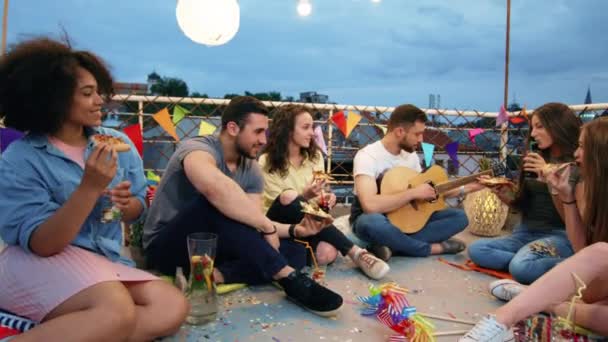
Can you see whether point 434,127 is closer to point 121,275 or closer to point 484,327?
point 484,327

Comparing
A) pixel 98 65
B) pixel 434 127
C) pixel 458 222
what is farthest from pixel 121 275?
pixel 434 127

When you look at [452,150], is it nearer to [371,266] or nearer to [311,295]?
[371,266]

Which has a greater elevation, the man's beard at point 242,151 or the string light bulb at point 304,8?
the string light bulb at point 304,8

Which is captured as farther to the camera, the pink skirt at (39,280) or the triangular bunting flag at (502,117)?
the triangular bunting flag at (502,117)

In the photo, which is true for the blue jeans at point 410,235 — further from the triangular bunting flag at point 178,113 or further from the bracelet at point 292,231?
the triangular bunting flag at point 178,113

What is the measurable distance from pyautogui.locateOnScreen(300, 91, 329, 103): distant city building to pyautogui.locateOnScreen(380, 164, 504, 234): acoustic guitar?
1553 millimetres

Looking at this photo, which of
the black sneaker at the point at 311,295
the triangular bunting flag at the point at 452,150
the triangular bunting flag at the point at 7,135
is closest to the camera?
the black sneaker at the point at 311,295

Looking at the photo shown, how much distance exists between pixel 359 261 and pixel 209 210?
37.4 inches

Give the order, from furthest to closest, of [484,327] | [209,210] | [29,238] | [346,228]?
[346,228]
[209,210]
[484,327]
[29,238]

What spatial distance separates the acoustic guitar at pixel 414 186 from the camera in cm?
295

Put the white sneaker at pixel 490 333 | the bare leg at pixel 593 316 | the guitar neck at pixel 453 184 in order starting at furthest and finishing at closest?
the guitar neck at pixel 453 184, the bare leg at pixel 593 316, the white sneaker at pixel 490 333

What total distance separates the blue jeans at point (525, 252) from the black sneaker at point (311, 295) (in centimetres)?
108

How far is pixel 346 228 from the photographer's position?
10.7 feet

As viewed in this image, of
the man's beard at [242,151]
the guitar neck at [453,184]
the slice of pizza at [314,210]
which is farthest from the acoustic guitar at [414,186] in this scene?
the man's beard at [242,151]
